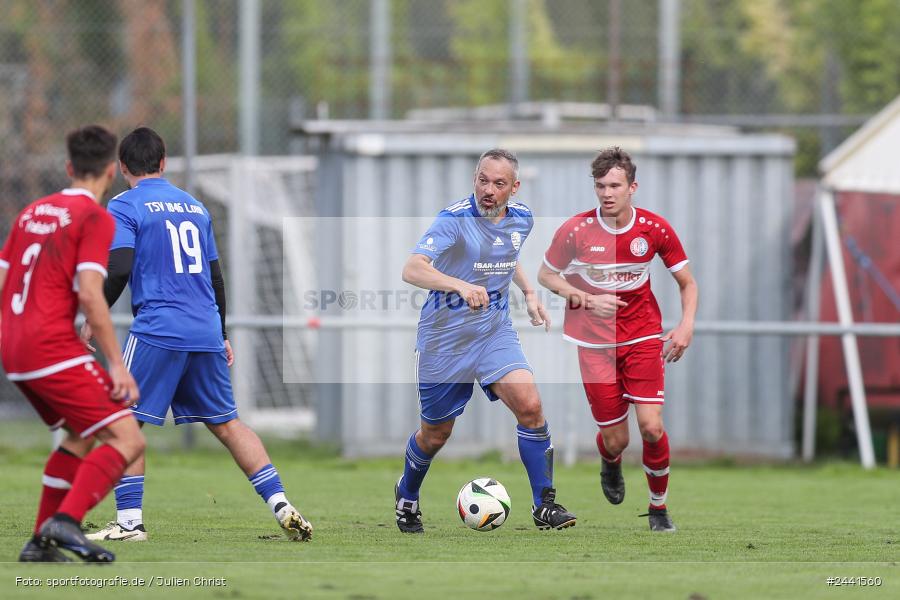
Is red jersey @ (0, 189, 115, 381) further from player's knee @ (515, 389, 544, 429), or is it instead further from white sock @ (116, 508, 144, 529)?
player's knee @ (515, 389, 544, 429)

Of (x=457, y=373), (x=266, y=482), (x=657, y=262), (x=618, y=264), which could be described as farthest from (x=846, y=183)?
(x=266, y=482)

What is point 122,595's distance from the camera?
5.09 m

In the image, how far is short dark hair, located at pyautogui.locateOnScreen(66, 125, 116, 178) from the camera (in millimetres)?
6008

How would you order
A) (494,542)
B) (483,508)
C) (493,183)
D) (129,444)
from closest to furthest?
(129,444)
(494,542)
(493,183)
(483,508)

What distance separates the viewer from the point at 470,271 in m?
7.62

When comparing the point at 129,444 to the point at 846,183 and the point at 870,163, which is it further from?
the point at 870,163

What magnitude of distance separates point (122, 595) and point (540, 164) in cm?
915

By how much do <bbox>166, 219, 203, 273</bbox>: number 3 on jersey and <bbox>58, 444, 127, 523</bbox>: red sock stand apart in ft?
4.51

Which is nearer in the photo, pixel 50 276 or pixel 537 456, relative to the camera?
pixel 50 276

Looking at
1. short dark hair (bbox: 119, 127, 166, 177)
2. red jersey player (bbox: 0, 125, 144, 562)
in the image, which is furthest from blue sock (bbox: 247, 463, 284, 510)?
short dark hair (bbox: 119, 127, 166, 177)

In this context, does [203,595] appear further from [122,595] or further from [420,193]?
[420,193]

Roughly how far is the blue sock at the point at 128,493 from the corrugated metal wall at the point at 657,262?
6.42 m

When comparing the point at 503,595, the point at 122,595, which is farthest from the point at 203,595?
the point at 503,595

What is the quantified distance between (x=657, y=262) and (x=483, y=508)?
21.1 feet
